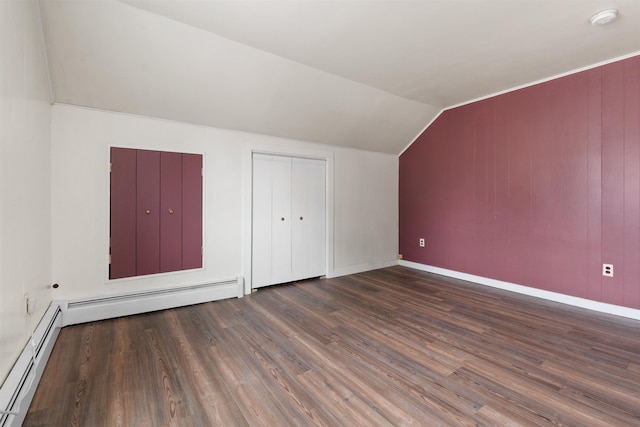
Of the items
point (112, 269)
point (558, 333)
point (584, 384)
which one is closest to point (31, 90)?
point (112, 269)

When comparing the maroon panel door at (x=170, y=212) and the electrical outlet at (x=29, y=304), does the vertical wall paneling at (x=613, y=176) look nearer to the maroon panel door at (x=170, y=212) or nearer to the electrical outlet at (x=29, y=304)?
the maroon panel door at (x=170, y=212)

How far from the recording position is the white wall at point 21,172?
1.39 meters

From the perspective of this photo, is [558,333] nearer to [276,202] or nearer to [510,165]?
[510,165]

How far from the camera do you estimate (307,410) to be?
1541mm

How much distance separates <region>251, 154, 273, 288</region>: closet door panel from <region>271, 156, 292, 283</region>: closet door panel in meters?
0.06

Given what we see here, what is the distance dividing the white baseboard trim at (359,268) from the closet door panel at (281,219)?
29.6 inches

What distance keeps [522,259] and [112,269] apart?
15.0 ft

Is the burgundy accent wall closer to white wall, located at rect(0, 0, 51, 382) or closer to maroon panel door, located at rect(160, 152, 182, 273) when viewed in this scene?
maroon panel door, located at rect(160, 152, 182, 273)

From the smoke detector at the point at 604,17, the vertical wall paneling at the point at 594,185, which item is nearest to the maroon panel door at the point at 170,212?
the smoke detector at the point at 604,17

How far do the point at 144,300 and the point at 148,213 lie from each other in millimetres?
880

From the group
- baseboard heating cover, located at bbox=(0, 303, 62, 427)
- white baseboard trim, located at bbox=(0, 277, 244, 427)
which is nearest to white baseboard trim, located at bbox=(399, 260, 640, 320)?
white baseboard trim, located at bbox=(0, 277, 244, 427)

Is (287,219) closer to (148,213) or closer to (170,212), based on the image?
(170,212)

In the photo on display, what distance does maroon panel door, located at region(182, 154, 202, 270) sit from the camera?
3.13 meters

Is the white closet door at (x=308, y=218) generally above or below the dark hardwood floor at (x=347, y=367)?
above
